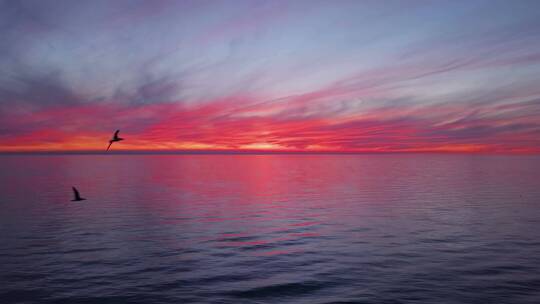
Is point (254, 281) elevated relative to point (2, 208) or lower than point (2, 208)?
lower

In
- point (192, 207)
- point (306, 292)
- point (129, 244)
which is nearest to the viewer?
point (306, 292)

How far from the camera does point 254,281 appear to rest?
24922 mm

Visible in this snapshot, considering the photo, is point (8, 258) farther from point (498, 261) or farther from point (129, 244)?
point (498, 261)

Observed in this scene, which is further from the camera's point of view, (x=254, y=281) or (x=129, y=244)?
(x=129, y=244)

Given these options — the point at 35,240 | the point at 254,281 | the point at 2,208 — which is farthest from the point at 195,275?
the point at 2,208

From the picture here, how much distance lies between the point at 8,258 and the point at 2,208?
3128 cm

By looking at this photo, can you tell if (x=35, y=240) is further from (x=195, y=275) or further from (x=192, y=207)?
(x=192, y=207)

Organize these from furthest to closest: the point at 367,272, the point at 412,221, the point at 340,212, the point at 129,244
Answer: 1. the point at 340,212
2. the point at 412,221
3. the point at 129,244
4. the point at 367,272

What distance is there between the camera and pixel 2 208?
2185 inches

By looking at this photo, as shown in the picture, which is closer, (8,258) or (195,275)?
(195,275)

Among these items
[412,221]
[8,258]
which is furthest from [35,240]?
[412,221]

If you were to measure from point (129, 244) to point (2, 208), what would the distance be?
33.3m

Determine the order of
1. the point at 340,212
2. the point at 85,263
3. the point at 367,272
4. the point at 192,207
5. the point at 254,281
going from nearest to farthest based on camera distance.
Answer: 1. the point at 254,281
2. the point at 367,272
3. the point at 85,263
4. the point at 340,212
5. the point at 192,207

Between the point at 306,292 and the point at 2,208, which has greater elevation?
the point at 2,208
